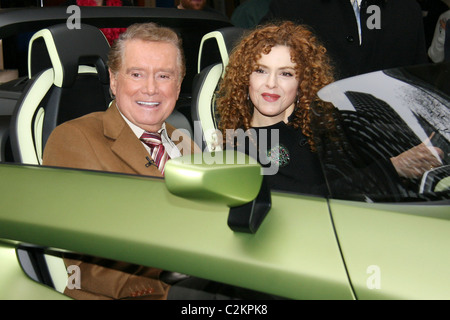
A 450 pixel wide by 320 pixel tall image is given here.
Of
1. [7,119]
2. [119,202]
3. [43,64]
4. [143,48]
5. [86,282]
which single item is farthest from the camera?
[7,119]

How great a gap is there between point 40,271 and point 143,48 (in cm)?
83

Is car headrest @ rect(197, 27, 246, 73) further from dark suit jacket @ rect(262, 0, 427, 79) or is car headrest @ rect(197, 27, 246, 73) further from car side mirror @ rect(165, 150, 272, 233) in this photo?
car side mirror @ rect(165, 150, 272, 233)

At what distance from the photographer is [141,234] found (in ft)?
4.51

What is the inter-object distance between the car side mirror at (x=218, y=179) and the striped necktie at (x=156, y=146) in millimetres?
773

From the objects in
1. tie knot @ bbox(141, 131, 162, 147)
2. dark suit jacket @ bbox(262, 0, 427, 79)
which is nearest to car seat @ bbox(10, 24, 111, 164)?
tie knot @ bbox(141, 131, 162, 147)

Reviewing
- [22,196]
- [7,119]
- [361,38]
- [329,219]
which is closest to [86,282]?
[22,196]

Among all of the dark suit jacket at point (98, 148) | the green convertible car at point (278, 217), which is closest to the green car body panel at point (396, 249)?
the green convertible car at point (278, 217)

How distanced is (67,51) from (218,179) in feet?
3.96

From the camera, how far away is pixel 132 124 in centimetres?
206

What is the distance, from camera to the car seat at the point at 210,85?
2.25 meters

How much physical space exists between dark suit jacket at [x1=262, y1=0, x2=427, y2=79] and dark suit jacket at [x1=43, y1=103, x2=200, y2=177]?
847 millimetres

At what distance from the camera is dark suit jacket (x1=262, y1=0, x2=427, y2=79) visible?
7.94 ft

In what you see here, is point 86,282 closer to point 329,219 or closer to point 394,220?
point 329,219

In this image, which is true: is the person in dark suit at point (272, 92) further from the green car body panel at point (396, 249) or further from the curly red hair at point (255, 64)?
the green car body panel at point (396, 249)
